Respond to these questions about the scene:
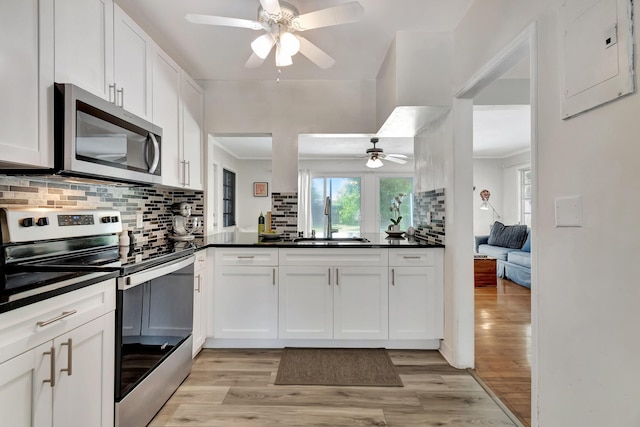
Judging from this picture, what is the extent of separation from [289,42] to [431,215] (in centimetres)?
185

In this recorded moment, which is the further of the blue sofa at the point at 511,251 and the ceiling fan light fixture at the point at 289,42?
the blue sofa at the point at 511,251

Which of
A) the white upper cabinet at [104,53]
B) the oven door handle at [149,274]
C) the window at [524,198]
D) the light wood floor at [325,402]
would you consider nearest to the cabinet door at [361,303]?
the light wood floor at [325,402]

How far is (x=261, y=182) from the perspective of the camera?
22.6 ft

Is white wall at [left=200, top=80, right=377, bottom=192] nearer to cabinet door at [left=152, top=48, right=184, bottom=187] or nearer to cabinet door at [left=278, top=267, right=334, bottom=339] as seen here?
cabinet door at [left=152, top=48, right=184, bottom=187]

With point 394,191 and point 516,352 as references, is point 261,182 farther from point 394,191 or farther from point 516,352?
point 516,352

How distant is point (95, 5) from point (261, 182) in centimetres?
528

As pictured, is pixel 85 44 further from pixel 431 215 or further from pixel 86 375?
pixel 431 215

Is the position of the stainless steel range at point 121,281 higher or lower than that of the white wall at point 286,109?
lower

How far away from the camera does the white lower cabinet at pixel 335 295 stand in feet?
8.20

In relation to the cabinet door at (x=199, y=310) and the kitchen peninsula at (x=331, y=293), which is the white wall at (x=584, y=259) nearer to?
the kitchen peninsula at (x=331, y=293)

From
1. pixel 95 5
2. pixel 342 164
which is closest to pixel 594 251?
pixel 95 5

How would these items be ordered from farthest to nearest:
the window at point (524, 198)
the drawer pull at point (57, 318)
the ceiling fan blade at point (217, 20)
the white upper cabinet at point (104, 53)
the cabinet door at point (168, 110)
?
1. the window at point (524, 198)
2. the cabinet door at point (168, 110)
3. the ceiling fan blade at point (217, 20)
4. the white upper cabinet at point (104, 53)
5. the drawer pull at point (57, 318)

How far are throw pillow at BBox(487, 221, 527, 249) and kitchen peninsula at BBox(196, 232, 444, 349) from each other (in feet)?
12.8

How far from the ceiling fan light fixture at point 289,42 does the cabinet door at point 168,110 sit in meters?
0.99
